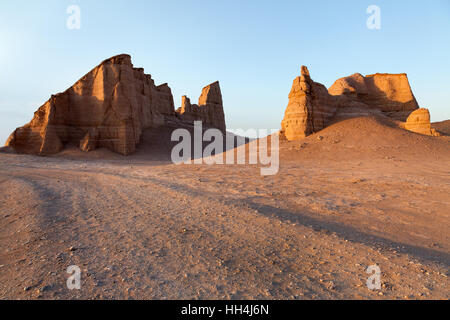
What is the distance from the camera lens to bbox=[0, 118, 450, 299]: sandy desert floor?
229cm

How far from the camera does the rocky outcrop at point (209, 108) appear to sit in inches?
1650

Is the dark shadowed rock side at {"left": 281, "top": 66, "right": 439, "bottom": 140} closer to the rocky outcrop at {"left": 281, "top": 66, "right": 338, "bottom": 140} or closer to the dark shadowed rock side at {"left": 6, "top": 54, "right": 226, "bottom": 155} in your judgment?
the rocky outcrop at {"left": 281, "top": 66, "right": 338, "bottom": 140}

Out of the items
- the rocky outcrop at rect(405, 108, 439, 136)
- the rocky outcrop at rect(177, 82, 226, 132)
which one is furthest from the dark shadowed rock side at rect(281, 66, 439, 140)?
the rocky outcrop at rect(177, 82, 226, 132)

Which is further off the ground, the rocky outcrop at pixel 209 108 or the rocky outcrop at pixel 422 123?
the rocky outcrop at pixel 209 108

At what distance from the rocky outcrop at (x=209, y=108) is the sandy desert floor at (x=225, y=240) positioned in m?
36.1

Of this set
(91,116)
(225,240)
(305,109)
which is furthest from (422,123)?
(91,116)

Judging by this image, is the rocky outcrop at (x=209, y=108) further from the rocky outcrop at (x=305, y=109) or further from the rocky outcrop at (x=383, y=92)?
the rocky outcrop at (x=305, y=109)

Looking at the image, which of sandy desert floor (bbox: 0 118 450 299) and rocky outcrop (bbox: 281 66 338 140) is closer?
sandy desert floor (bbox: 0 118 450 299)

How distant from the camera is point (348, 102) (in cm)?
2080

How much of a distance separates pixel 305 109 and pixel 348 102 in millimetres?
6125

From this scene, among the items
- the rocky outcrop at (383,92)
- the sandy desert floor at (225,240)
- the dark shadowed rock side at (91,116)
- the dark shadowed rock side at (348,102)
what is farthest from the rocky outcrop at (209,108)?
the sandy desert floor at (225,240)
